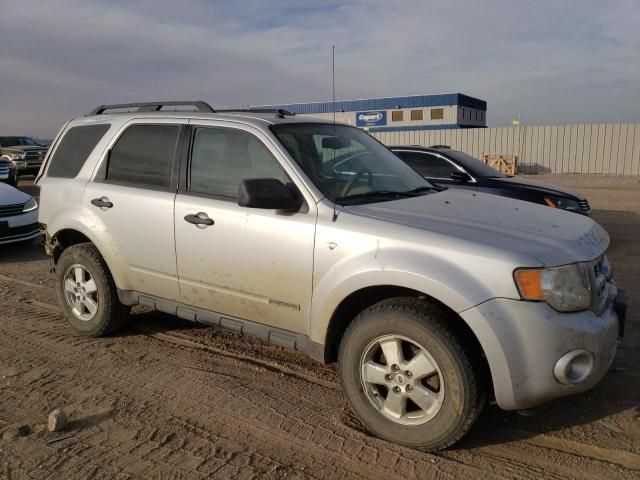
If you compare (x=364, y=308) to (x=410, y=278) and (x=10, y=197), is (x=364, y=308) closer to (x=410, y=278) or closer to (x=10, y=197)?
A: (x=410, y=278)

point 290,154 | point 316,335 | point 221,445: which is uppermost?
point 290,154

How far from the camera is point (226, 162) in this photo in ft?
13.3

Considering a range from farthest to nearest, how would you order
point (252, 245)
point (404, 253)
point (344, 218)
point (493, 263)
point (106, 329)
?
point (106, 329) → point (252, 245) → point (344, 218) → point (404, 253) → point (493, 263)

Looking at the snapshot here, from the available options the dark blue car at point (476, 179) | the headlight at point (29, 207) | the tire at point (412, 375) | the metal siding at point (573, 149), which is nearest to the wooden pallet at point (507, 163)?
the metal siding at point (573, 149)

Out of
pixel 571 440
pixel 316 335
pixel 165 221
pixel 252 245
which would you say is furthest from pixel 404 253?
pixel 165 221

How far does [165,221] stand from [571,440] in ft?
9.98

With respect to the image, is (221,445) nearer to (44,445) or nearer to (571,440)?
(44,445)

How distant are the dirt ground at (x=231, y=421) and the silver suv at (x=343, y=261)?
11.4 inches

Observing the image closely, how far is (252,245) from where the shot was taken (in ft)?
12.0

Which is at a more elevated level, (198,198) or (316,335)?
(198,198)

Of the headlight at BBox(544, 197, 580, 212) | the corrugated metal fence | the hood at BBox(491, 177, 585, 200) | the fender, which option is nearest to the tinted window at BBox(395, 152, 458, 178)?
the hood at BBox(491, 177, 585, 200)

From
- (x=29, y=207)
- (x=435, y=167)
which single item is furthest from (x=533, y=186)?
(x=29, y=207)

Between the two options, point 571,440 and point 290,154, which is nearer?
point 571,440

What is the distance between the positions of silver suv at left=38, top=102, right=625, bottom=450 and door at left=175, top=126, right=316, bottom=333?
0.01m
